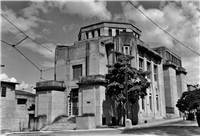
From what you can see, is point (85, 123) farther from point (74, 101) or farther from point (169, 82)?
point (169, 82)

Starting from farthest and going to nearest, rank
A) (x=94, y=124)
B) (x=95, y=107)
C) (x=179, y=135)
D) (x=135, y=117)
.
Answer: (x=135, y=117), (x=95, y=107), (x=94, y=124), (x=179, y=135)

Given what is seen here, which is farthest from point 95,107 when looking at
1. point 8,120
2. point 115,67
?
point 8,120

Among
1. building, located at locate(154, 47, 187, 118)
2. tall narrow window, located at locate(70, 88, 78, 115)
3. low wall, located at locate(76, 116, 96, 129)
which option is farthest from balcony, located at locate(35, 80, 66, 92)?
building, located at locate(154, 47, 187, 118)

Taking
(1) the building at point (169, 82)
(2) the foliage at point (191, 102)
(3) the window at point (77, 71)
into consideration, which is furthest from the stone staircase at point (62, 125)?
(1) the building at point (169, 82)

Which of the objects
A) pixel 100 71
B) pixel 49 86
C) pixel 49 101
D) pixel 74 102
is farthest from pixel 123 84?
pixel 49 101

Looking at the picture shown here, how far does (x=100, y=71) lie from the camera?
117 ft

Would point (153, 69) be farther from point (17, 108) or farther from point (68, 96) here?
point (17, 108)

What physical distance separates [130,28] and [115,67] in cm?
1865

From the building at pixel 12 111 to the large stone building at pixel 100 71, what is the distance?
419 centimetres

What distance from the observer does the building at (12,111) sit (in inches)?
1312

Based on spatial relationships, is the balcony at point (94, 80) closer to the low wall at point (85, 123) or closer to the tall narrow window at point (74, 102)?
the low wall at point (85, 123)

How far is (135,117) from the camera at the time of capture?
108 ft

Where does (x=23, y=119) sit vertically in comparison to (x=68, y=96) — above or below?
below

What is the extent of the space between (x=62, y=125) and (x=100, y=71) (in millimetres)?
10378
